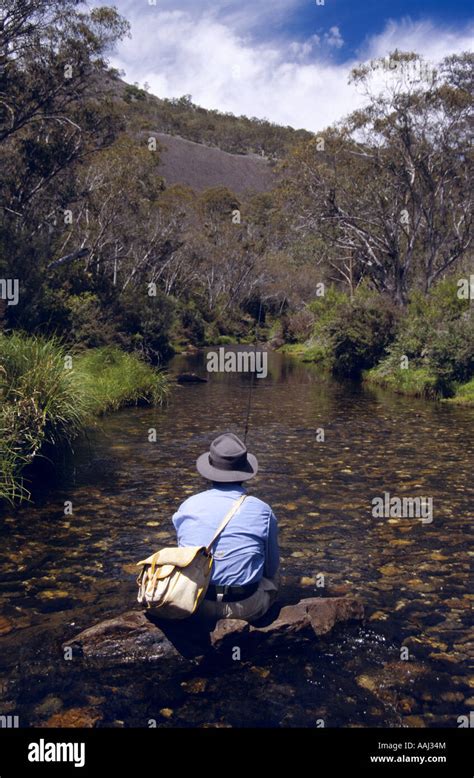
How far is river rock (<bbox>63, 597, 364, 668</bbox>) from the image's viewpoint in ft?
17.0

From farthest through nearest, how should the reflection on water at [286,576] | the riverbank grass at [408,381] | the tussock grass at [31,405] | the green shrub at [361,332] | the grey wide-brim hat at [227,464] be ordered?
the green shrub at [361,332]
the riverbank grass at [408,381]
the tussock grass at [31,405]
the grey wide-brim hat at [227,464]
the reflection on water at [286,576]

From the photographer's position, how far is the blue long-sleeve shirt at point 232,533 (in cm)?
516

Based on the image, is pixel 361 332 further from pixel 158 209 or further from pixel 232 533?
pixel 232 533

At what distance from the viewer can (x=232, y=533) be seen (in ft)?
17.0

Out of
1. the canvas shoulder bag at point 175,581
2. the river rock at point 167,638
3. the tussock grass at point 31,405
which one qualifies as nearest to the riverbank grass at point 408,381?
the tussock grass at point 31,405

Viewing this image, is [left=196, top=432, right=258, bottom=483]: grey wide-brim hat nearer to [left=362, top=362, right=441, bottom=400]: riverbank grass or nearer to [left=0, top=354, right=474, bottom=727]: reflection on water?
[left=0, top=354, right=474, bottom=727]: reflection on water

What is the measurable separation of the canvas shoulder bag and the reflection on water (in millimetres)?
632

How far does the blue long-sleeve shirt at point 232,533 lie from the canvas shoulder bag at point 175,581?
0.23 m

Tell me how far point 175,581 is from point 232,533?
61 cm

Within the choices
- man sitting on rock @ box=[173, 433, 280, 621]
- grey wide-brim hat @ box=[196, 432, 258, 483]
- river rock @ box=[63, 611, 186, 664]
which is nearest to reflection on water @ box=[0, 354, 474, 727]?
river rock @ box=[63, 611, 186, 664]

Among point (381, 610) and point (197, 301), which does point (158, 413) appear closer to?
point (381, 610)

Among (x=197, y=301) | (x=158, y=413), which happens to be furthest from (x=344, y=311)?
(x=197, y=301)

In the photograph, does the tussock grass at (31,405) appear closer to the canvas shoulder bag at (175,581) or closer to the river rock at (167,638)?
the river rock at (167,638)

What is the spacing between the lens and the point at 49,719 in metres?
4.51
